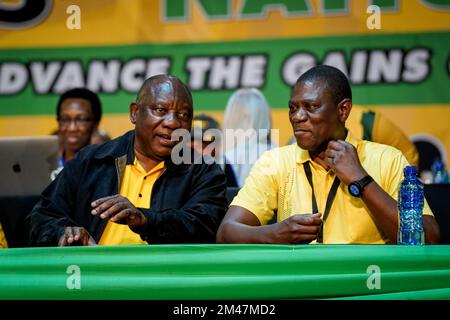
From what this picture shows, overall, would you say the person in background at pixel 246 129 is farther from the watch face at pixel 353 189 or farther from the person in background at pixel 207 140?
the watch face at pixel 353 189

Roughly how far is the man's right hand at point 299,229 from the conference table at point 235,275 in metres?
0.36

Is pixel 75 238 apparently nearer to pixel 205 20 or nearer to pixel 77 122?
pixel 77 122

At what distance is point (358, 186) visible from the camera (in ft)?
9.65

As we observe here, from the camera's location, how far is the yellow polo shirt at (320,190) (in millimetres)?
3041

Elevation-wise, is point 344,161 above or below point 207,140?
above

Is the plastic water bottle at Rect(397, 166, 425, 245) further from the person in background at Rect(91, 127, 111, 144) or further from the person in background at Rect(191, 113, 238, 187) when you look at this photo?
the person in background at Rect(91, 127, 111, 144)

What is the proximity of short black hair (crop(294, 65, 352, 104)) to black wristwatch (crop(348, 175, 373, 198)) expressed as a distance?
40 centimetres

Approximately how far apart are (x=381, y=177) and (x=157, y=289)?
1218 mm

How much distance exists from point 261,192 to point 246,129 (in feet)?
7.44

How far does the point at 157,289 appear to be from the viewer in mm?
2219

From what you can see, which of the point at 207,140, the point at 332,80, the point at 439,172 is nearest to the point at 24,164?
the point at 207,140

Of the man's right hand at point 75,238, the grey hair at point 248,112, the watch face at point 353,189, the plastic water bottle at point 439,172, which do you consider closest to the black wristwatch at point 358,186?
the watch face at point 353,189

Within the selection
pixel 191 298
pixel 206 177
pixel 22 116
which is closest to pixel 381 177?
pixel 206 177

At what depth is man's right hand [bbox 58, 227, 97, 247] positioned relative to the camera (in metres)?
2.88
